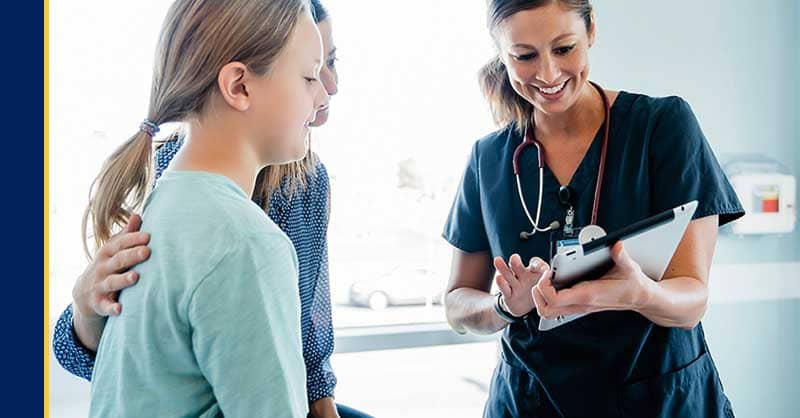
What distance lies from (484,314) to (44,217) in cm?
97

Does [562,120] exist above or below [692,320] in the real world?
above

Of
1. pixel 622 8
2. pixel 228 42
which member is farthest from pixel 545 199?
pixel 622 8

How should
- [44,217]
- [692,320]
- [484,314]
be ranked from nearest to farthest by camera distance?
[692,320], [484,314], [44,217]

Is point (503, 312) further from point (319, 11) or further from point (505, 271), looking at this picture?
point (319, 11)

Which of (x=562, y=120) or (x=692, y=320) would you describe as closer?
(x=692, y=320)

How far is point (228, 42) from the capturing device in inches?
30.8

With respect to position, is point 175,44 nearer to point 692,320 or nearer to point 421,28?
point 692,320

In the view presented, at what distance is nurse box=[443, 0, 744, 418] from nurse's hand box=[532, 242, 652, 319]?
0.08 m

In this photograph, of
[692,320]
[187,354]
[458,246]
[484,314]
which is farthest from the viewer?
[458,246]

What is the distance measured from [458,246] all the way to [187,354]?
2.35 feet

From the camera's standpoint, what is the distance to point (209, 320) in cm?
67

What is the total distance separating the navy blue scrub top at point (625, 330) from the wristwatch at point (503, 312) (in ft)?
0.11

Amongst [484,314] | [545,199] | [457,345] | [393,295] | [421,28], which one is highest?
[421,28]

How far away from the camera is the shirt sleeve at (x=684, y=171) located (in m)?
1.09
